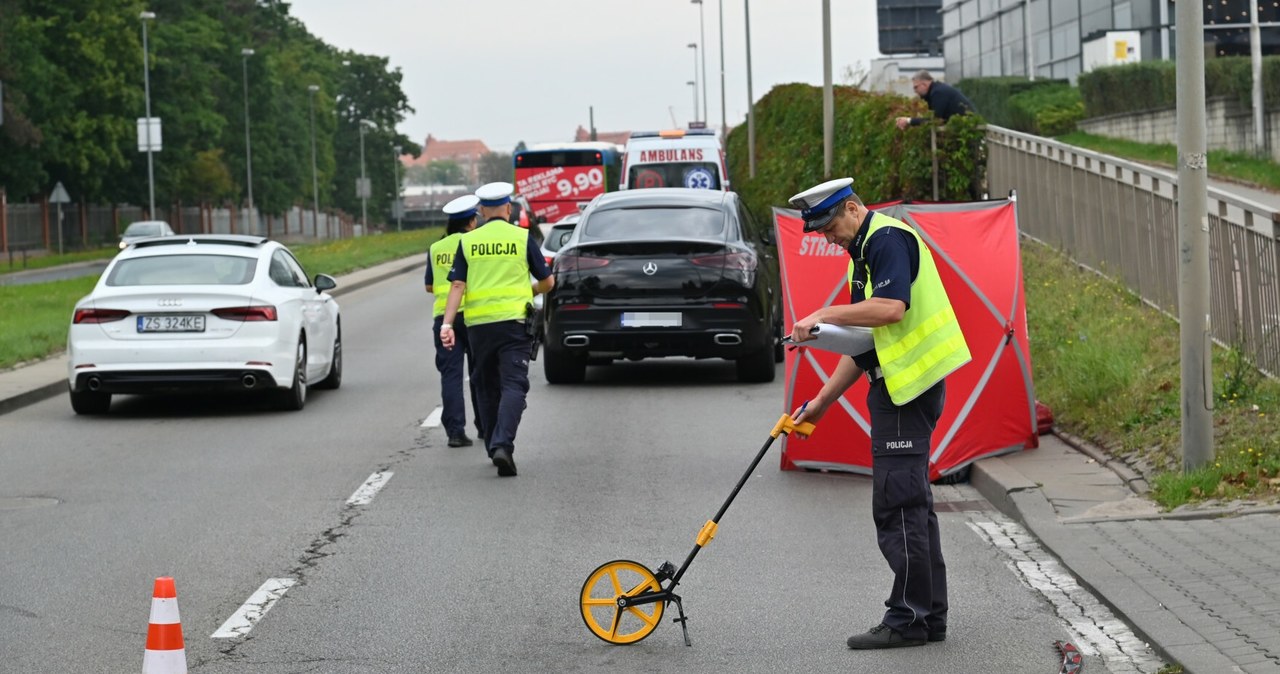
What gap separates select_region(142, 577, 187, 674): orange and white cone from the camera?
5500mm

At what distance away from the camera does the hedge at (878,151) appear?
23.0 metres

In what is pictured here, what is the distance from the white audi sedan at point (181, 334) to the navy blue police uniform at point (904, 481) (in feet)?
28.4

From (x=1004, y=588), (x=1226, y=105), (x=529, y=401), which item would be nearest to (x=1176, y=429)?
(x=1004, y=588)

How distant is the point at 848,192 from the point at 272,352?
8749 mm

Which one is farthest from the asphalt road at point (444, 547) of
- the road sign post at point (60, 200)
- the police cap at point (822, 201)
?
the road sign post at point (60, 200)

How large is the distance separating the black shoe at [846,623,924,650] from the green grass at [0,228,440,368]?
1450cm

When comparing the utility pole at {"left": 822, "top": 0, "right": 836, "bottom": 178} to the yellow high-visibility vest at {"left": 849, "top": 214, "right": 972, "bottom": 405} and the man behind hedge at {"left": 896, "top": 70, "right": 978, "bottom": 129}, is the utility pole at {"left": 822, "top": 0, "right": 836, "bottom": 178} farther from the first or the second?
the yellow high-visibility vest at {"left": 849, "top": 214, "right": 972, "bottom": 405}

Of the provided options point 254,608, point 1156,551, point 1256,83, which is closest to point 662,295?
point 1156,551

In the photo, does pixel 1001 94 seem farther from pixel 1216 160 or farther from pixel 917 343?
pixel 917 343

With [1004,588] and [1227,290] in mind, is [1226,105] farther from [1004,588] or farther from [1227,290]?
[1004,588]

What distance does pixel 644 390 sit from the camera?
1670cm

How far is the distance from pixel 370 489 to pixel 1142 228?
9.07 meters

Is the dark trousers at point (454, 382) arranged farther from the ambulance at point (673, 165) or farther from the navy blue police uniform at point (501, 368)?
the ambulance at point (673, 165)

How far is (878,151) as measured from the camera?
82.2ft
